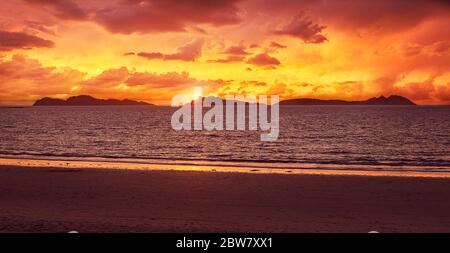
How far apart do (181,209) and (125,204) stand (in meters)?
2.36

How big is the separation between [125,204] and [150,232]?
4565mm

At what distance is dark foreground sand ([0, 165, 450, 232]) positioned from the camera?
13344 mm

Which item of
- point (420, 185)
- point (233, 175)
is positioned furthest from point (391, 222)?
point (233, 175)

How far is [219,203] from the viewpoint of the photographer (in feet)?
55.5

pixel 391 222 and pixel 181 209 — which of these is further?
pixel 181 209

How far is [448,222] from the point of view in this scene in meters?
14.2

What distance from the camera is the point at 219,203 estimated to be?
16922 mm

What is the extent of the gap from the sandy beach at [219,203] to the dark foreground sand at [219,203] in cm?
3

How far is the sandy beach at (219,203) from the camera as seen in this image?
43.8ft

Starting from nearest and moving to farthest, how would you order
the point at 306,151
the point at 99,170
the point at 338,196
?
1. the point at 338,196
2. the point at 99,170
3. the point at 306,151

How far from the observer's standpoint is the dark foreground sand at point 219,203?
13344mm

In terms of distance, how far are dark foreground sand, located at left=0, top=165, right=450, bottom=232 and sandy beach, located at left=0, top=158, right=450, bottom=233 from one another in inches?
1.2
